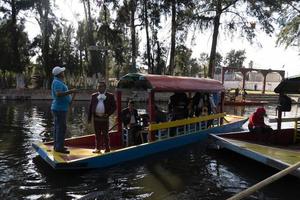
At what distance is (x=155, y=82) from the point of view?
447 inches

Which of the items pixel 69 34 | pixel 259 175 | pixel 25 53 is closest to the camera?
pixel 259 175

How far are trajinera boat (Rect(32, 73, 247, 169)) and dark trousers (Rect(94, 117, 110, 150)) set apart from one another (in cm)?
26

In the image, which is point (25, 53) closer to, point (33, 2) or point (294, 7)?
point (33, 2)

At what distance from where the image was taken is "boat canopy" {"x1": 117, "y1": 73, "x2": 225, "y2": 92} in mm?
11250

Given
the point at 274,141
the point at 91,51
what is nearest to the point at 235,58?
the point at 91,51

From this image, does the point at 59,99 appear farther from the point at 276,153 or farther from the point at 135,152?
the point at 276,153

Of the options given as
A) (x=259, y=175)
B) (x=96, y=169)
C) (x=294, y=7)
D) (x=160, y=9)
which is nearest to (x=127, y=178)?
(x=96, y=169)

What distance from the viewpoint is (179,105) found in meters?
13.6

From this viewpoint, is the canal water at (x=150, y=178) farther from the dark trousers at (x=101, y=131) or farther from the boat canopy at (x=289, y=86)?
the boat canopy at (x=289, y=86)

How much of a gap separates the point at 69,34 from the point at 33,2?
7.08 meters

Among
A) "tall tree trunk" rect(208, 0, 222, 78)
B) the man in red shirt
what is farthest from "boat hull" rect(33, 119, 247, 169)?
"tall tree trunk" rect(208, 0, 222, 78)

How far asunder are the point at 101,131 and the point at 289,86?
618 centimetres

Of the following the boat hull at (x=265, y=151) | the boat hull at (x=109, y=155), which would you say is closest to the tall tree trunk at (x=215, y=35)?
the boat hull at (x=265, y=151)

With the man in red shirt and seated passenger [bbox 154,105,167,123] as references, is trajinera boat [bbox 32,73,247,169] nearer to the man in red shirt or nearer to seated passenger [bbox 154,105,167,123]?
seated passenger [bbox 154,105,167,123]
